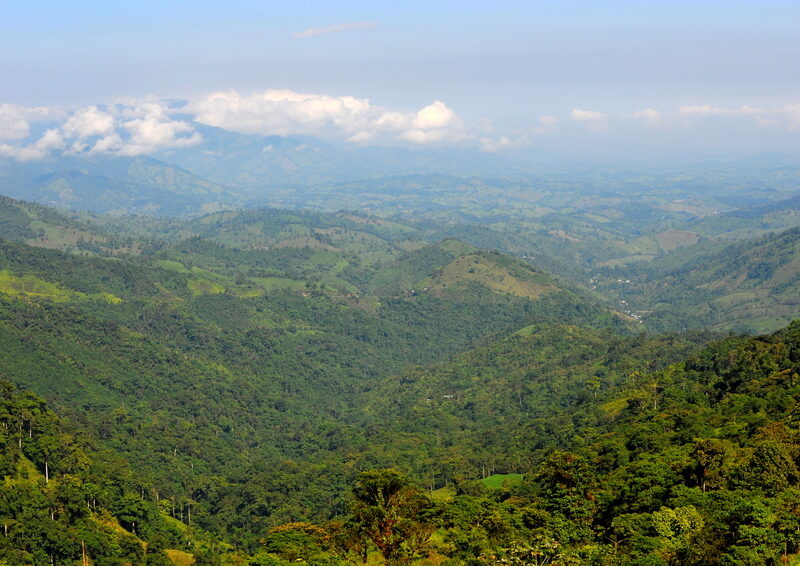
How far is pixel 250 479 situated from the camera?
341 feet

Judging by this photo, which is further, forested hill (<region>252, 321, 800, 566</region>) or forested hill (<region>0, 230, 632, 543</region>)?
forested hill (<region>0, 230, 632, 543</region>)

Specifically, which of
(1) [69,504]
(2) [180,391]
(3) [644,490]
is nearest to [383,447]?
(1) [69,504]

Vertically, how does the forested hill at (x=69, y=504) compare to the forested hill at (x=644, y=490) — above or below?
below

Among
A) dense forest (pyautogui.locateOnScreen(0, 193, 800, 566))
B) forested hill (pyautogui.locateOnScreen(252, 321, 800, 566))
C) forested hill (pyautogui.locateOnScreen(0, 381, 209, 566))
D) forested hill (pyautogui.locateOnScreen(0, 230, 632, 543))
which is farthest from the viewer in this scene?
forested hill (pyautogui.locateOnScreen(0, 230, 632, 543))

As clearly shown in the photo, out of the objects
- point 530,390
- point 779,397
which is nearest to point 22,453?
point 779,397

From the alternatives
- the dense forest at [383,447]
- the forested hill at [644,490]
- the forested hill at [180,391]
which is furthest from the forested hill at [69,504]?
the forested hill at [644,490]

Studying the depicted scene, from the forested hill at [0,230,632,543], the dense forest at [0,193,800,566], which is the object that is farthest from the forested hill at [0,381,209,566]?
the forested hill at [0,230,632,543]

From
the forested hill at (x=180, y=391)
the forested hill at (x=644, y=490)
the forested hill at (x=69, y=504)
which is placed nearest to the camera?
the forested hill at (x=644, y=490)

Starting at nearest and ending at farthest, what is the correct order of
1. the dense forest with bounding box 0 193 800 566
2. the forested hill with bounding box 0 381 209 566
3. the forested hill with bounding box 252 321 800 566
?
the forested hill with bounding box 252 321 800 566 → the dense forest with bounding box 0 193 800 566 → the forested hill with bounding box 0 381 209 566

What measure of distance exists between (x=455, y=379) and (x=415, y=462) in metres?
60.9

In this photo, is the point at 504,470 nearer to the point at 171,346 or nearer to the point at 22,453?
the point at 22,453

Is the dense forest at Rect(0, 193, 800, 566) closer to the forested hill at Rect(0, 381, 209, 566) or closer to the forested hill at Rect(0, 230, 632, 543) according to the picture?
the forested hill at Rect(0, 381, 209, 566)

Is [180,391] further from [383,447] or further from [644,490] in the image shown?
[644,490]

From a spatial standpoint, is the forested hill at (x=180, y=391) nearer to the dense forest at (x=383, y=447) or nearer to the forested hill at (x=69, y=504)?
the dense forest at (x=383, y=447)
